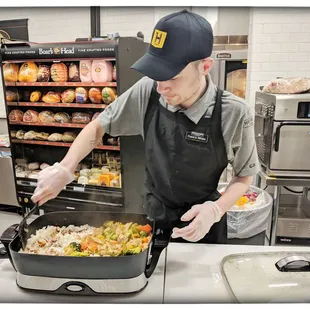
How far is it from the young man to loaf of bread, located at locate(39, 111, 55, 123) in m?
0.23

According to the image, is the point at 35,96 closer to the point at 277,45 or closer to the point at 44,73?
the point at 44,73

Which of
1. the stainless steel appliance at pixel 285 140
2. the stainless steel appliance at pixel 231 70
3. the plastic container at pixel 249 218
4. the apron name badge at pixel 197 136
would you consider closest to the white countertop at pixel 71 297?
the apron name badge at pixel 197 136

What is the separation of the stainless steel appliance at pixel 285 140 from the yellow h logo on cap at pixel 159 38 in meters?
1.18

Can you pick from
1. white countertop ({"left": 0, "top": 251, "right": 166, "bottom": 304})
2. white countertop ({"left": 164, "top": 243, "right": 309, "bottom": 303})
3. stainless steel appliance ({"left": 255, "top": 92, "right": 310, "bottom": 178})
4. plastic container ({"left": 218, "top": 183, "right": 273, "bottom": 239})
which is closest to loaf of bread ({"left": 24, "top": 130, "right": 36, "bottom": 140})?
white countertop ({"left": 0, "top": 251, "right": 166, "bottom": 304})

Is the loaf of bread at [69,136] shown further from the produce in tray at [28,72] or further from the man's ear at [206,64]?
the man's ear at [206,64]

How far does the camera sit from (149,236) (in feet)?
2.81

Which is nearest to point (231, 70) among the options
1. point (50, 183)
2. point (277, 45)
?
point (277, 45)

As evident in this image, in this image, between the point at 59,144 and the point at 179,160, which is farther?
the point at 59,144

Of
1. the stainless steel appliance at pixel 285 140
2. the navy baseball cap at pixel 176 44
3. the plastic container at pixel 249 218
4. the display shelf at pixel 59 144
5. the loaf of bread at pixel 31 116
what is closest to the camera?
the navy baseball cap at pixel 176 44

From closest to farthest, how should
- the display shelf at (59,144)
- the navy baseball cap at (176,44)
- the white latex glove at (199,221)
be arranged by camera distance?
the navy baseball cap at (176,44) → the white latex glove at (199,221) → the display shelf at (59,144)

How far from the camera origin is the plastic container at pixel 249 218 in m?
1.60

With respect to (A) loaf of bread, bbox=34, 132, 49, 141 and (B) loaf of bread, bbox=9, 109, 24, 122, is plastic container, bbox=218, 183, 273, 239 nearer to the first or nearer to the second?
(A) loaf of bread, bbox=34, 132, 49, 141

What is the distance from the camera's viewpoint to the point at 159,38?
0.75 metres

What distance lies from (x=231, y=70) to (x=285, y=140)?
997mm
